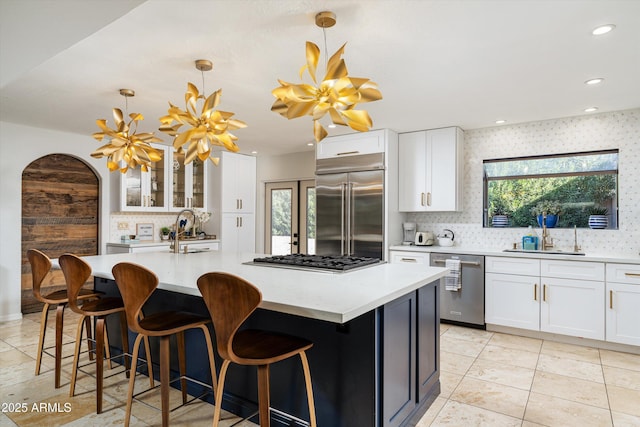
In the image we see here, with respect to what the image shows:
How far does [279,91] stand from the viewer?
A: 6.85ft

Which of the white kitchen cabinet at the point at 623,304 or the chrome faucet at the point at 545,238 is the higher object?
the chrome faucet at the point at 545,238

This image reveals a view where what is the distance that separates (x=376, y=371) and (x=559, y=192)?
3.71 m

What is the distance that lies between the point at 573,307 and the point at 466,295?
3.33 feet

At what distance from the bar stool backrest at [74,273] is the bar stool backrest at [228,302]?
3.79ft

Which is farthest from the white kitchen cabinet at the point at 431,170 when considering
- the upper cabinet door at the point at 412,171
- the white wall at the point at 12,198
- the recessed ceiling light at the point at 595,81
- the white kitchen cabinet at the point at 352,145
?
the white wall at the point at 12,198

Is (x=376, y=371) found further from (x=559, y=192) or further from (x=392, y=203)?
(x=559, y=192)

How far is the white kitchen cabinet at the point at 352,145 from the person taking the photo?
489cm

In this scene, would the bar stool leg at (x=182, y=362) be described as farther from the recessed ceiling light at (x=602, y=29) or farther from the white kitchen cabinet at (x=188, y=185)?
the white kitchen cabinet at (x=188, y=185)

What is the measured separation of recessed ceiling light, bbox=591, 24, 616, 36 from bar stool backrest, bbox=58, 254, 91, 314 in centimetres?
342

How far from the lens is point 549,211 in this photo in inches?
175

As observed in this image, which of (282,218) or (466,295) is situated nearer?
(466,295)

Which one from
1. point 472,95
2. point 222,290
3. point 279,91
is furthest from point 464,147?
point 222,290

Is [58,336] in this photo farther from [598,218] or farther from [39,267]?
[598,218]

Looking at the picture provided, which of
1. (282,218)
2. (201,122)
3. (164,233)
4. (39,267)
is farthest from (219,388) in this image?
(282,218)
